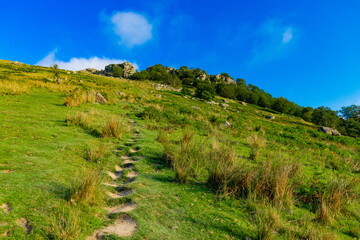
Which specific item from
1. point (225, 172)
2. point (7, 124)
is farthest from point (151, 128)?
point (225, 172)

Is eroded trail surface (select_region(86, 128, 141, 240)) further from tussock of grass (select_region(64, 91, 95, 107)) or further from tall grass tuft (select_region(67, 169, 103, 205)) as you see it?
tussock of grass (select_region(64, 91, 95, 107))

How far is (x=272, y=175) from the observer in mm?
4988

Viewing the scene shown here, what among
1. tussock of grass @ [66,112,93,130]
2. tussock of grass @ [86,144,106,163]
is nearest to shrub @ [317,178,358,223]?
tussock of grass @ [86,144,106,163]

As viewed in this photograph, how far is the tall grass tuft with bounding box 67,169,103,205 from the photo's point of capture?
11.6ft

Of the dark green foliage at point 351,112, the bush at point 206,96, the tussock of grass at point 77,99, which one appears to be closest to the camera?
the tussock of grass at point 77,99

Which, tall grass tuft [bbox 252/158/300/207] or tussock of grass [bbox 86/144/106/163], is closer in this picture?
tall grass tuft [bbox 252/158/300/207]

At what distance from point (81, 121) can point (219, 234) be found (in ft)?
29.0

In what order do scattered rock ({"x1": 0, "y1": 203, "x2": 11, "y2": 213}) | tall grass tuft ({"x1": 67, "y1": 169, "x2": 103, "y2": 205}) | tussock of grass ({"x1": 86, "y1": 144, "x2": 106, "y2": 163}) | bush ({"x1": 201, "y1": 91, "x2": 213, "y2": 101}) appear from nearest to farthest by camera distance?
scattered rock ({"x1": 0, "y1": 203, "x2": 11, "y2": 213})
tall grass tuft ({"x1": 67, "y1": 169, "x2": 103, "y2": 205})
tussock of grass ({"x1": 86, "y1": 144, "x2": 106, "y2": 163})
bush ({"x1": 201, "y1": 91, "x2": 213, "y2": 101})

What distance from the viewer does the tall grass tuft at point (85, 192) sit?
3.55 metres

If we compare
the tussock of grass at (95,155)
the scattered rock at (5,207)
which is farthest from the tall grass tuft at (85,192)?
the tussock of grass at (95,155)

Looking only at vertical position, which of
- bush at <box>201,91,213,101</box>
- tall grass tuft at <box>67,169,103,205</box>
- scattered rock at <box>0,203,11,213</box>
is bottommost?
scattered rock at <box>0,203,11,213</box>

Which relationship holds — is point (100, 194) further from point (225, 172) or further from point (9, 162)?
point (225, 172)

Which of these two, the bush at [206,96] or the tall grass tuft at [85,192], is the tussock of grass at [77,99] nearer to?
the tall grass tuft at [85,192]

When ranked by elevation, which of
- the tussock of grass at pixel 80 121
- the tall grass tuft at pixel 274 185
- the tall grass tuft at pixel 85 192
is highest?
the tussock of grass at pixel 80 121
